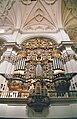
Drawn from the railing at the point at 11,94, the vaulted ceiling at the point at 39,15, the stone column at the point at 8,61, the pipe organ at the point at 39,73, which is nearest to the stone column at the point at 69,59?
the pipe organ at the point at 39,73

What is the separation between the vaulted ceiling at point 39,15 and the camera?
56.5 feet

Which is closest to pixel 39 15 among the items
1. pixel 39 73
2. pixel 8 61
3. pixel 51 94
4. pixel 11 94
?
pixel 8 61

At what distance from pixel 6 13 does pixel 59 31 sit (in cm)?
575

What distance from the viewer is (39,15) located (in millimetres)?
18156

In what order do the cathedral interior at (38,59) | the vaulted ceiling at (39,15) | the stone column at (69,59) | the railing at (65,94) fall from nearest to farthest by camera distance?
the cathedral interior at (38,59) → the railing at (65,94) → the stone column at (69,59) → the vaulted ceiling at (39,15)

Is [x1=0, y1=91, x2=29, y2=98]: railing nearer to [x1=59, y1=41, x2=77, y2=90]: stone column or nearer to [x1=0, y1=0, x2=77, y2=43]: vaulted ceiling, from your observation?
[x1=59, y1=41, x2=77, y2=90]: stone column

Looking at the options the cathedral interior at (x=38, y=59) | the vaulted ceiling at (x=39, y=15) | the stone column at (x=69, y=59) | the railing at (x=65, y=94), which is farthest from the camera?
the vaulted ceiling at (x=39, y=15)

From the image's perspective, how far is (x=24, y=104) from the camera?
29.1ft

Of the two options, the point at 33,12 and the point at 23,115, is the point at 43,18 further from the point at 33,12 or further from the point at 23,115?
the point at 23,115

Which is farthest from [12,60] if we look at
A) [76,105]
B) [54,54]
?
[76,105]

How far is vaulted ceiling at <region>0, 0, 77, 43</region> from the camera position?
17.2 metres

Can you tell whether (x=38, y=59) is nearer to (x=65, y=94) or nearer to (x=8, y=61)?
(x=8, y=61)

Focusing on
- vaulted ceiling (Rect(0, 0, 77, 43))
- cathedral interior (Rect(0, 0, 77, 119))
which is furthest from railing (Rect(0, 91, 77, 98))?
vaulted ceiling (Rect(0, 0, 77, 43))

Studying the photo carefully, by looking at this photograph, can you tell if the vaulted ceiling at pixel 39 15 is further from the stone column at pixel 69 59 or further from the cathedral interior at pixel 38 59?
the stone column at pixel 69 59
